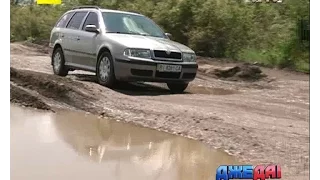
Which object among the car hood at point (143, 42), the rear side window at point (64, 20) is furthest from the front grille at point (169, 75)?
the rear side window at point (64, 20)

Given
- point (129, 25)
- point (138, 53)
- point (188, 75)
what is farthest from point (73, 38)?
point (188, 75)

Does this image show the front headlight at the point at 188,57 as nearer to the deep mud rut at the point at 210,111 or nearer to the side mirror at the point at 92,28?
the deep mud rut at the point at 210,111

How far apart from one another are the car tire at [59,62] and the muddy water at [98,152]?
4413 millimetres

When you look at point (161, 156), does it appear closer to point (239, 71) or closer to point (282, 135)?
point (282, 135)

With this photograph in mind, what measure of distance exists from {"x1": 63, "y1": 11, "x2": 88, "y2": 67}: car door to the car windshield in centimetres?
84

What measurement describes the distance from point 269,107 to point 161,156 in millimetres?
3965

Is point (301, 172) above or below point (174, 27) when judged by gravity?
below

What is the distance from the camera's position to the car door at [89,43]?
10.3 meters

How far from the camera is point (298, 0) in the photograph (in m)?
15.2

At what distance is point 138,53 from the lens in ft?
30.8

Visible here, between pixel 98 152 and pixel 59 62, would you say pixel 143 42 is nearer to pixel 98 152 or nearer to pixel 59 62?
pixel 59 62

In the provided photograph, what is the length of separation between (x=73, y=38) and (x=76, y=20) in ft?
1.85
